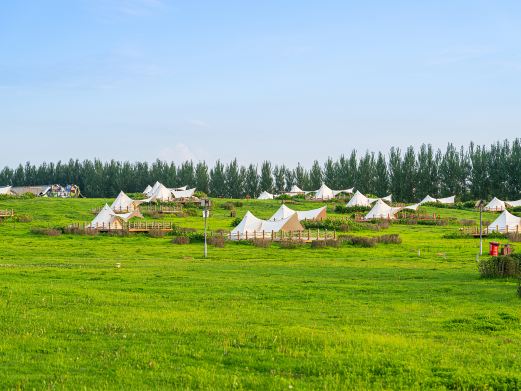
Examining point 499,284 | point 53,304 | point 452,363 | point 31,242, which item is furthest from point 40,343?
point 31,242

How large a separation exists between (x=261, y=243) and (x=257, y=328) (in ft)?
108

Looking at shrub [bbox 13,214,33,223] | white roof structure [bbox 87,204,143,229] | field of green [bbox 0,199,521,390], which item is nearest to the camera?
field of green [bbox 0,199,521,390]

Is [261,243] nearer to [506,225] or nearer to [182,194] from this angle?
[506,225]

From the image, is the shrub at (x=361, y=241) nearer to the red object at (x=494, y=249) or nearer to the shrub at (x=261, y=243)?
the shrub at (x=261, y=243)

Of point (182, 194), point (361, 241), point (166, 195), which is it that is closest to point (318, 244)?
point (361, 241)

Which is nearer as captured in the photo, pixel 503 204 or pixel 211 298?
pixel 211 298

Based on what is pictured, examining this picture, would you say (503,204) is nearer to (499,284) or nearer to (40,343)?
(499,284)

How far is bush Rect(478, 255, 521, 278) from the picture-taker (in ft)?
78.9

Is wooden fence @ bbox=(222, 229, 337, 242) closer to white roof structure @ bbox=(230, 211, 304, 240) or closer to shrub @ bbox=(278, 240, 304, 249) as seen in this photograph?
white roof structure @ bbox=(230, 211, 304, 240)

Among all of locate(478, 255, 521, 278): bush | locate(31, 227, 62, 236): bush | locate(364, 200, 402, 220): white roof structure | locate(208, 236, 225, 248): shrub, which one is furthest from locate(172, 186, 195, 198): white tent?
locate(478, 255, 521, 278): bush

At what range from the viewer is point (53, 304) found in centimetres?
1670

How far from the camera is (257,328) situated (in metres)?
13.6

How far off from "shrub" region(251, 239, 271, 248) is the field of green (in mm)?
15459

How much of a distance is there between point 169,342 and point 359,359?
347cm
